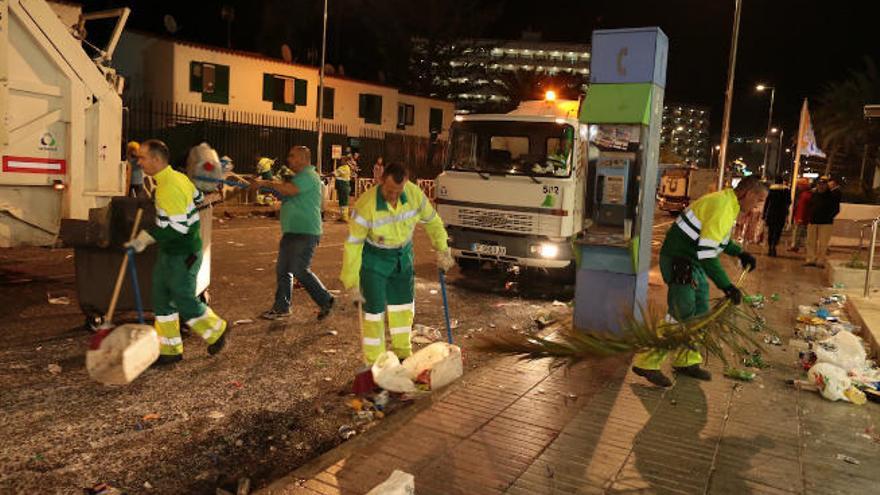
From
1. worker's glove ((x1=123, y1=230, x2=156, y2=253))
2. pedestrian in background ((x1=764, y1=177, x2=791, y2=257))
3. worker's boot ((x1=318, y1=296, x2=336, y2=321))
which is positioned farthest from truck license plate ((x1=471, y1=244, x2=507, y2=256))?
pedestrian in background ((x1=764, y1=177, x2=791, y2=257))

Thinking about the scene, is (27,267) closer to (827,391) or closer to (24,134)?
(24,134)

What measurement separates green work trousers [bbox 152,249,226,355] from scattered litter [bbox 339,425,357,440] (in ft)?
5.81

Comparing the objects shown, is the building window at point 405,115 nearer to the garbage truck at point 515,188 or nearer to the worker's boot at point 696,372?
the garbage truck at point 515,188

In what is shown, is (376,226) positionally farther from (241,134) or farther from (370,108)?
(370,108)

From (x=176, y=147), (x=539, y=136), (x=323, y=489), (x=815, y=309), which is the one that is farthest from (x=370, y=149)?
(x=323, y=489)

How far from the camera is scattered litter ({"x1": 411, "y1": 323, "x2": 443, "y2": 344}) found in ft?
22.7

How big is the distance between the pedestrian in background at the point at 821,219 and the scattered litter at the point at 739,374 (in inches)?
371

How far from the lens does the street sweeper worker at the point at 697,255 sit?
5.65 m

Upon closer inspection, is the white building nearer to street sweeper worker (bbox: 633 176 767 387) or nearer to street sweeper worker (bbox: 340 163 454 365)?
street sweeper worker (bbox: 633 176 767 387)

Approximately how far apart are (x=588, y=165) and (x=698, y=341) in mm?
2641

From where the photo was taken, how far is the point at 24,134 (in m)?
7.60

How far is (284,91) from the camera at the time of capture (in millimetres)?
30594

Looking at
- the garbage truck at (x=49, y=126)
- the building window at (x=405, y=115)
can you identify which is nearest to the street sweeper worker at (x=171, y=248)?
the garbage truck at (x=49, y=126)

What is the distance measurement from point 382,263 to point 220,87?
25.2 meters
